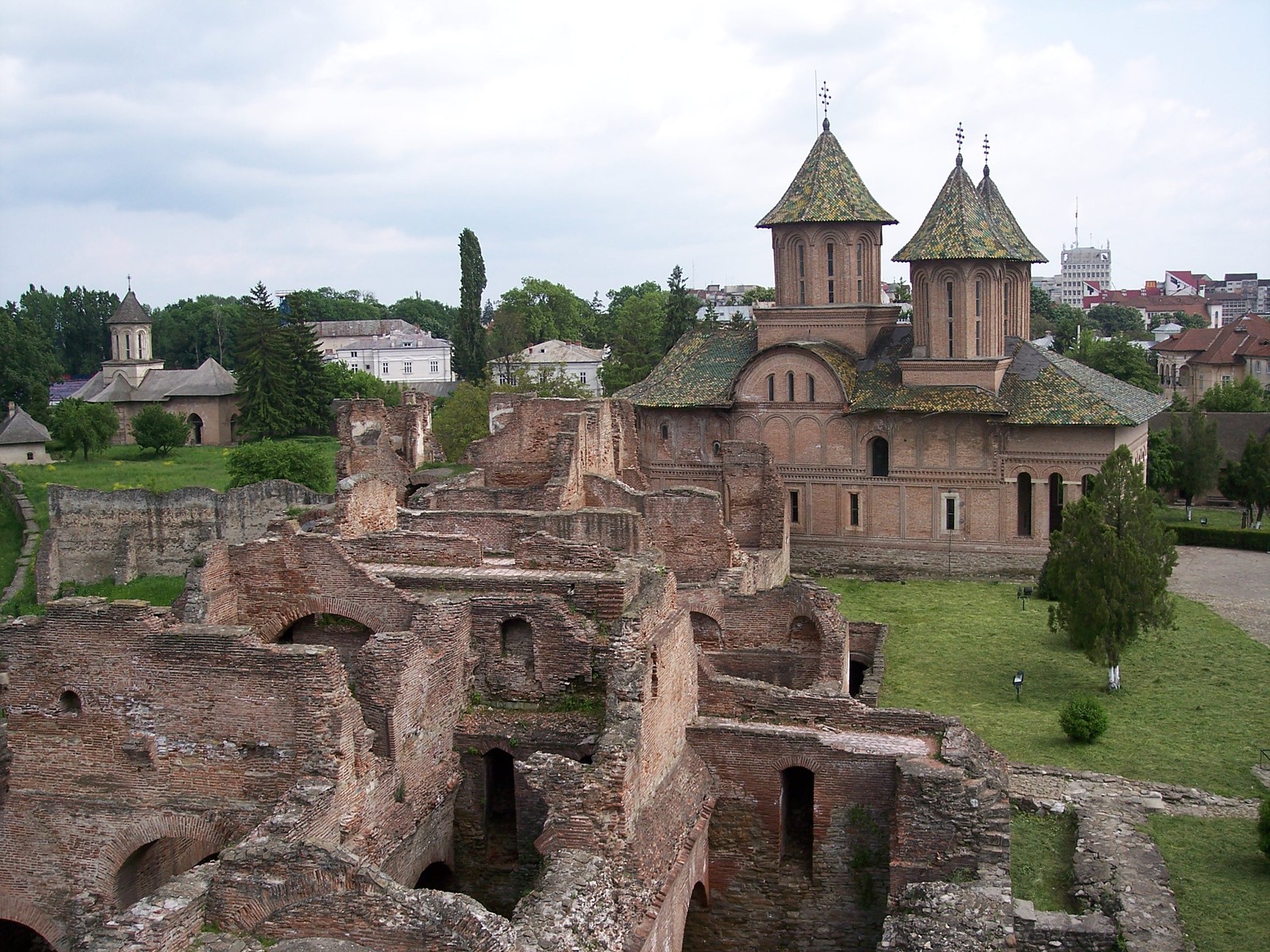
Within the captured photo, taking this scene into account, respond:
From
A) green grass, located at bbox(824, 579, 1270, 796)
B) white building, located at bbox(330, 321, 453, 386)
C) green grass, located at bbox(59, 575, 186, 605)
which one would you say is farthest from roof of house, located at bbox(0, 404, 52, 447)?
white building, located at bbox(330, 321, 453, 386)

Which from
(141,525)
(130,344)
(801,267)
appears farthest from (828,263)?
(130,344)

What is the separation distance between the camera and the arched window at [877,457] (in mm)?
37375

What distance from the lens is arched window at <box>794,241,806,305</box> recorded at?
39.3 m

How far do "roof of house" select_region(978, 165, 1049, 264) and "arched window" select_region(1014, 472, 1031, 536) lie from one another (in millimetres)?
8117

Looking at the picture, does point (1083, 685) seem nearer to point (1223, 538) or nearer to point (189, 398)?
point (1223, 538)

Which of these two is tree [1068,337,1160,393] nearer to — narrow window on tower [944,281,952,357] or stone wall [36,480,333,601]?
narrow window on tower [944,281,952,357]

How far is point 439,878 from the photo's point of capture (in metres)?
15.4

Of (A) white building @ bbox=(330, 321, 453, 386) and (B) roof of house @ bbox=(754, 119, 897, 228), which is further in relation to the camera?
(A) white building @ bbox=(330, 321, 453, 386)

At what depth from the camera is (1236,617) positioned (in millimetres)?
30500

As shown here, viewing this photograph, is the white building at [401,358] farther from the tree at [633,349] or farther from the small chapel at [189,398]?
the small chapel at [189,398]

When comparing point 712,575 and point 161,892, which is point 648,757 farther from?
point 712,575

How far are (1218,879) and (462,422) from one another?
128 ft

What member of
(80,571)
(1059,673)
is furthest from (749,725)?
(80,571)

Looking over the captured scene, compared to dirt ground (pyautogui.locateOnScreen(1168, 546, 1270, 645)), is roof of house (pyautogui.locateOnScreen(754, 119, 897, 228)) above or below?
above
